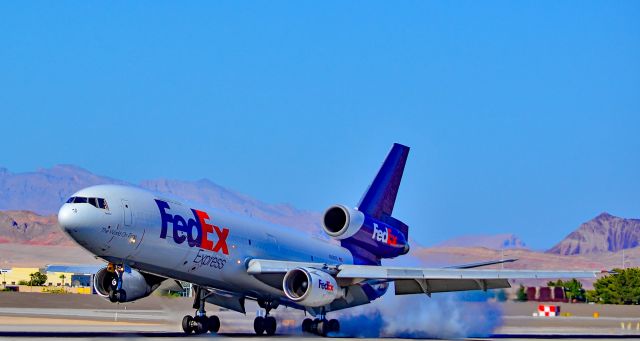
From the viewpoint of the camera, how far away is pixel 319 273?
4253 centimetres

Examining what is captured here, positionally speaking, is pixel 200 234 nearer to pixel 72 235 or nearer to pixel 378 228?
pixel 72 235

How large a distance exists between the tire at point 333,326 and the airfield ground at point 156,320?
128 centimetres

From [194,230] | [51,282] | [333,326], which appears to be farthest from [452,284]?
[51,282]

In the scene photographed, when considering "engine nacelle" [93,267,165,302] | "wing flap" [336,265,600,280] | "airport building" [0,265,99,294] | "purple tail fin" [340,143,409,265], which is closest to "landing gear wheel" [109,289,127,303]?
"engine nacelle" [93,267,165,302]

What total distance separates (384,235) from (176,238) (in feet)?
46.1

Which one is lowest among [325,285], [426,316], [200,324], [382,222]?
[200,324]

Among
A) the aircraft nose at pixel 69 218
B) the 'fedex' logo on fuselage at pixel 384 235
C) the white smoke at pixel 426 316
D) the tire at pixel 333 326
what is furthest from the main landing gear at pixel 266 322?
the aircraft nose at pixel 69 218

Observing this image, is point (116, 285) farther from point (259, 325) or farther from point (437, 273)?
point (437, 273)

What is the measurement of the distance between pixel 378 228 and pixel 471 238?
2109 cm

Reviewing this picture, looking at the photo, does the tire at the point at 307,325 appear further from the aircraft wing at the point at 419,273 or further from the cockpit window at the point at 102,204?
the cockpit window at the point at 102,204

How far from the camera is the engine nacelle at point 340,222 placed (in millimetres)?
48062

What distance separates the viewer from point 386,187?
2041 inches

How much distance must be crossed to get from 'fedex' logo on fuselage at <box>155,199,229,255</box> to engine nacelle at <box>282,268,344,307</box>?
2.74m

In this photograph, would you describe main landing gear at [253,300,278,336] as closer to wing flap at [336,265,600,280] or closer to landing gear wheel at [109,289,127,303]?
wing flap at [336,265,600,280]
